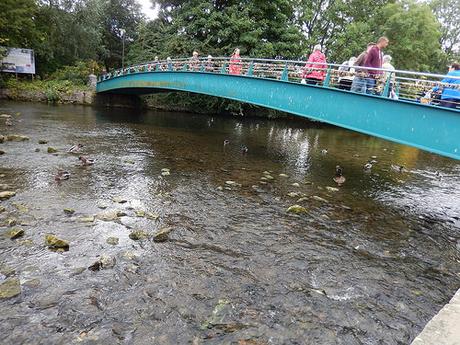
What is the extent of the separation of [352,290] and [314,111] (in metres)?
8.02

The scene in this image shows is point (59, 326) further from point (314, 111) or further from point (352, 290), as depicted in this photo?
point (314, 111)

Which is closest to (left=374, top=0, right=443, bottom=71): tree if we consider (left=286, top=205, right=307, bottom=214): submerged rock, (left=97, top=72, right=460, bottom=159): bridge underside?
(left=97, top=72, right=460, bottom=159): bridge underside

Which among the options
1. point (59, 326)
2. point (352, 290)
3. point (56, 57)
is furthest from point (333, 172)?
point (56, 57)

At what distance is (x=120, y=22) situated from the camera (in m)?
50.6

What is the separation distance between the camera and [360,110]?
35.9ft

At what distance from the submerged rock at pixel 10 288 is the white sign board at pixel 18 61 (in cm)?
3343

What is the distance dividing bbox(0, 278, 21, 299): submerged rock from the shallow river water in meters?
0.14

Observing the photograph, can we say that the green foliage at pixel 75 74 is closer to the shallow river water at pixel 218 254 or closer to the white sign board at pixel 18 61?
the white sign board at pixel 18 61

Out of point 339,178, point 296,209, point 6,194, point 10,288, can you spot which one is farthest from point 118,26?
point 10,288

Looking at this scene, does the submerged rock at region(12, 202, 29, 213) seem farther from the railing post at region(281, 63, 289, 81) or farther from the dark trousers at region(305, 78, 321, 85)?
the railing post at region(281, 63, 289, 81)

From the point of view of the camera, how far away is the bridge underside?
9.02m

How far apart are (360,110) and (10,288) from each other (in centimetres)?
1026

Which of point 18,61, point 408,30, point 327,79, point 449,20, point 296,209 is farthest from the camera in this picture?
point 449,20

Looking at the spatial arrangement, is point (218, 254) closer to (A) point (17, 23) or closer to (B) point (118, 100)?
(B) point (118, 100)
